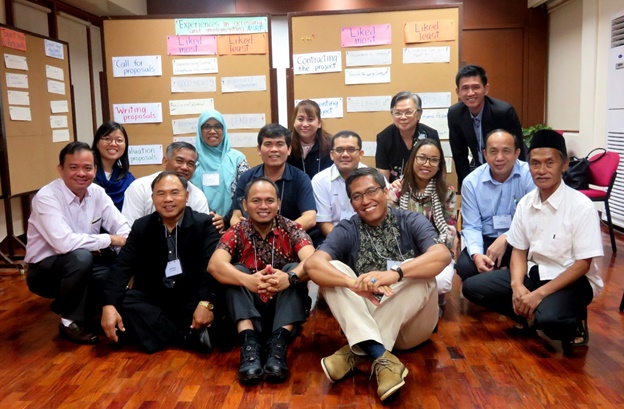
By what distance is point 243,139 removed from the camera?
4.88 m

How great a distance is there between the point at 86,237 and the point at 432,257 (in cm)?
195

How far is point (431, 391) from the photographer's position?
2.35 meters

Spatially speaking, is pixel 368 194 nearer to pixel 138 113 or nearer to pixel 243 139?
pixel 243 139

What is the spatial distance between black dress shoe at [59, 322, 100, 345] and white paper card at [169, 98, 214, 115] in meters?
2.28

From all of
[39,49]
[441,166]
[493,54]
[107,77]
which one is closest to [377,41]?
[441,166]

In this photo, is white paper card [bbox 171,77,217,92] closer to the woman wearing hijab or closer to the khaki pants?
the woman wearing hijab

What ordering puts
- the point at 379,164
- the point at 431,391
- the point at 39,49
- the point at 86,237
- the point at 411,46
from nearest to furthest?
the point at 431,391
the point at 86,237
the point at 379,164
the point at 411,46
the point at 39,49

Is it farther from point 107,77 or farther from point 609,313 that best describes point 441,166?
point 107,77

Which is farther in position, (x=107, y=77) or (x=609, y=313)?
(x=107, y=77)

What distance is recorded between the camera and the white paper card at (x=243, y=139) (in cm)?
488

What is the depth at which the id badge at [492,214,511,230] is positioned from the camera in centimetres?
329

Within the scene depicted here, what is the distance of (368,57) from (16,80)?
3.02m

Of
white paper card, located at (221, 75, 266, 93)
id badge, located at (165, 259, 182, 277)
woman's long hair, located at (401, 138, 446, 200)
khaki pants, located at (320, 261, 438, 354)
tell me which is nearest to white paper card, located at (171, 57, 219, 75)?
white paper card, located at (221, 75, 266, 93)

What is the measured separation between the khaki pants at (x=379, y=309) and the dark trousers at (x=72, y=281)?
1.38 meters
